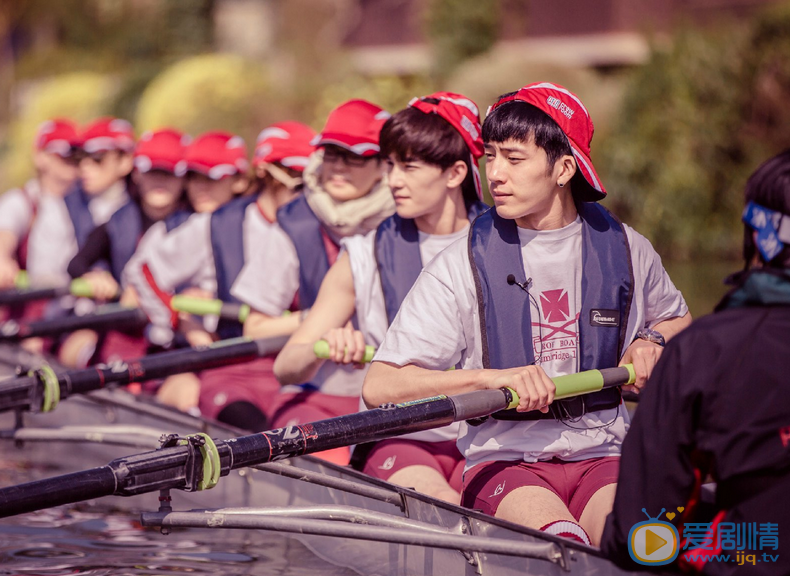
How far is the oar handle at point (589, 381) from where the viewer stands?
332 cm

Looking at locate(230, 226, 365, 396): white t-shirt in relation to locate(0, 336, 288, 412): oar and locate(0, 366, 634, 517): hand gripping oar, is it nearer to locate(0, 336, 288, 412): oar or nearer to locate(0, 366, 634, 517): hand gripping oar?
locate(0, 336, 288, 412): oar

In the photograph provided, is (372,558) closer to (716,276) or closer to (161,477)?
(161,477)

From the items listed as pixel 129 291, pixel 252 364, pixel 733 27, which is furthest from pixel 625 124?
pixel 252 364

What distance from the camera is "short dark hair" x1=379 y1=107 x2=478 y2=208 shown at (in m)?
4.08

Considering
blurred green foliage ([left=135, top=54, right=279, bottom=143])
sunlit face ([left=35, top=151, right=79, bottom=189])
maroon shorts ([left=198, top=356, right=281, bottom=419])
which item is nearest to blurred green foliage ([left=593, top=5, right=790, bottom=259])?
blurred green foliage ([left=135, top=54, right=279, bottom=143])

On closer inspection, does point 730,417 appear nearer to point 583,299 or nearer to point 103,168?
point 583,299

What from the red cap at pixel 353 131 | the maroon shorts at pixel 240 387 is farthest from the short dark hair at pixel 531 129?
the maroon shorts at pixel 240 387

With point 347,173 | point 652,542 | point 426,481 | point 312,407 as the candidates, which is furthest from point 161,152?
point 652,542

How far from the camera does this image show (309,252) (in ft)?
16.9

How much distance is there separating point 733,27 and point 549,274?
10.7 m

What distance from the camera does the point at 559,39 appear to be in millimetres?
18109

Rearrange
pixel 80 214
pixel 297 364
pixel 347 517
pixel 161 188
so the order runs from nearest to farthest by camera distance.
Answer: pixel 347 517 → pixel 297 364 → pixel 161 188 → pixel 80 214

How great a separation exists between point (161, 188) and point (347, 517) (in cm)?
415

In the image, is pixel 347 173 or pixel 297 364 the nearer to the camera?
pixel 297 364
